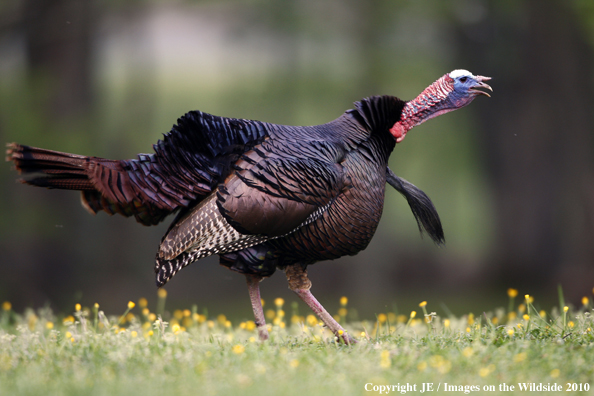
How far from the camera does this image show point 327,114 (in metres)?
12.0

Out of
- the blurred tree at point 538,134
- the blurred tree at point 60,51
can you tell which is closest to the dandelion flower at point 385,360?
the blurred tree at point 538,134

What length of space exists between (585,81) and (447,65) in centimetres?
243

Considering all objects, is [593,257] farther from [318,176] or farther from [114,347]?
[114,347]

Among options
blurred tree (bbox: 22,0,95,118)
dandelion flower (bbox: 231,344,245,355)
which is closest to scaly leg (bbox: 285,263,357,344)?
dandelion flower (bbox: 231,344,245,355)

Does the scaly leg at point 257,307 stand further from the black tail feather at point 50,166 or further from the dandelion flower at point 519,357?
the dandelion flower at point 519,357

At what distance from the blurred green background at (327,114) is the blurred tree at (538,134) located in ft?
0.09

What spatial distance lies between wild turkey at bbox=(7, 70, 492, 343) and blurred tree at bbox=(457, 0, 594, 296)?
6453 millimetres

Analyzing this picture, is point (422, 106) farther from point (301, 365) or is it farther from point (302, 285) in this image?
point (301, 365)

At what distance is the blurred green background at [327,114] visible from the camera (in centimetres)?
951

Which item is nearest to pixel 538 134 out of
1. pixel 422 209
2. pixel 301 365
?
pixel 422 209

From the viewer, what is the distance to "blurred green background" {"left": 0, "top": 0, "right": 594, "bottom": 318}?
9.51m

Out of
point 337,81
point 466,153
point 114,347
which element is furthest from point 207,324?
point 466,153

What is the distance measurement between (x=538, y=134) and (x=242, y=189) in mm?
8103

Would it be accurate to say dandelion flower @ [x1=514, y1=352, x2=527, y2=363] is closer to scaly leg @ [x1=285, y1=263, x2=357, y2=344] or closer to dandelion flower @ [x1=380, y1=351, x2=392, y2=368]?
dandelion flower @ [x1=380, y1=351, x2=392, y2=368]
